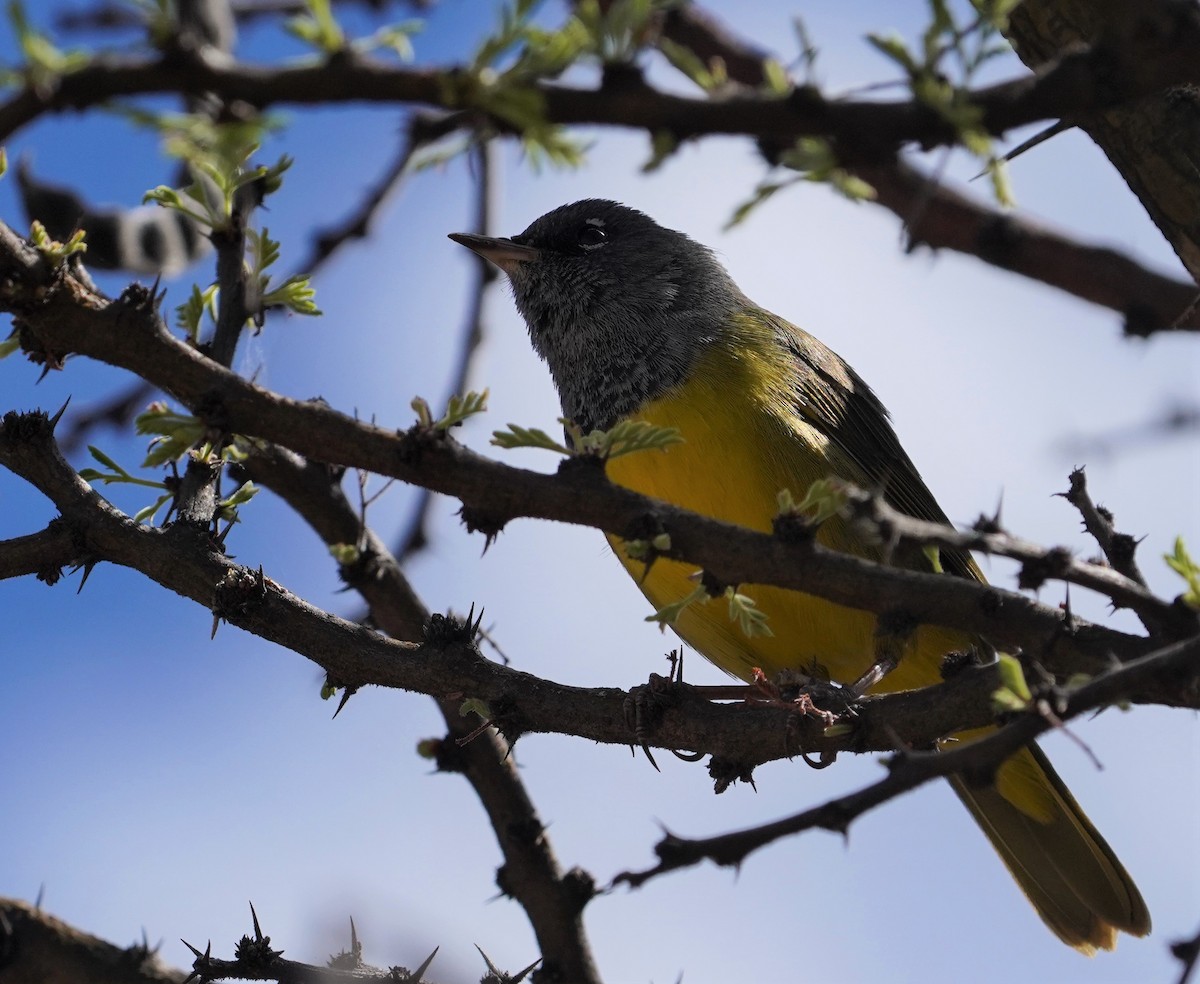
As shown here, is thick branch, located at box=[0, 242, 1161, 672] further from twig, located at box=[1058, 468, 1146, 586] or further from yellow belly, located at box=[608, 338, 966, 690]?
yellow belly, located at box=[608, 338, 966, 690]

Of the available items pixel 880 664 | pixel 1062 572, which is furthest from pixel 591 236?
pixel 1062 572

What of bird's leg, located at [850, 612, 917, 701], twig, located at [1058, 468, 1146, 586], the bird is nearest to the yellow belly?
the bird

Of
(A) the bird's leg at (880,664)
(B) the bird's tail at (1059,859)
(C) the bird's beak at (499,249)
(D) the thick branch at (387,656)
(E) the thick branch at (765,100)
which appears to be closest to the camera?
(E) the thick branch at (765,100)

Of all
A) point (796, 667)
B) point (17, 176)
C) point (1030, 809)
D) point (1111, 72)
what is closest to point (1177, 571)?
point (1111, 72)

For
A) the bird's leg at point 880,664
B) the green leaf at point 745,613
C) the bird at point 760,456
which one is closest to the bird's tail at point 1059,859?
the bird at point 760,456

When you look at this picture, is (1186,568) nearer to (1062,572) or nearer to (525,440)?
(1062,572)

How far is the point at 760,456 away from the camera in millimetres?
4422

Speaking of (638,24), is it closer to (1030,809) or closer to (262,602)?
(262,602)

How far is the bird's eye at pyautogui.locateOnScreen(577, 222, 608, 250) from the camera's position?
6.31m

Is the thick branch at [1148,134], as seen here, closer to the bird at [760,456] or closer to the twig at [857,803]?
the bird at [760,456]

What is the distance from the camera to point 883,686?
16.9ft

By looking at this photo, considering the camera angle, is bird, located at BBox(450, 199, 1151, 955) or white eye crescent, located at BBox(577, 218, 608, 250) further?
white eye crescent, located at BBox(577, 218, 608, 250)

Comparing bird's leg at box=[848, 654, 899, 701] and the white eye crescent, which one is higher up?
the white eye crescent

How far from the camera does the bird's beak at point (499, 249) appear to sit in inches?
227
